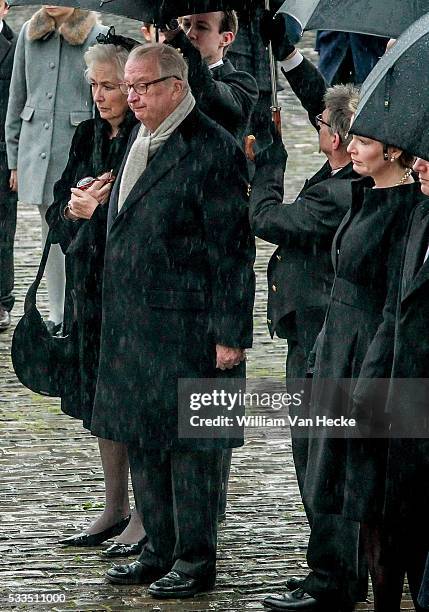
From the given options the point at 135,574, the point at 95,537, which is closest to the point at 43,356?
the point at 95,537

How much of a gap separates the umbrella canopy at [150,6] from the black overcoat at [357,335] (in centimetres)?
139

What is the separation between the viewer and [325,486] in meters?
6.37

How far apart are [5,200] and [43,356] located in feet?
14.5

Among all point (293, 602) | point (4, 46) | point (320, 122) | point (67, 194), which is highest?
point (320, 122)

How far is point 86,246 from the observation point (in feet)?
24.8

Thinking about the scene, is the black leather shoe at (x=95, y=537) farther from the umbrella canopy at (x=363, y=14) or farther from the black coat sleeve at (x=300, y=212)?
the umbrella canopy at (x=363, y=14)

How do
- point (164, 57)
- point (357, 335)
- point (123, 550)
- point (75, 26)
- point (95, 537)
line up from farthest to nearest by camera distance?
1. point (75, 26)
2. point (95, 537)
3. point (123, 550)
4. point (164, 57)
5. point (357, 335)

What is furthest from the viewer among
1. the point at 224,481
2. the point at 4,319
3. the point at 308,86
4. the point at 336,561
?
the point at 4,319

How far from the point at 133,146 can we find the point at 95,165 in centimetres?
49

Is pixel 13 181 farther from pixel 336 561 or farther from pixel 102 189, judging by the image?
pixel 336 561

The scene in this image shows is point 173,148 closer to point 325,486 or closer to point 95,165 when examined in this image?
point 95,165

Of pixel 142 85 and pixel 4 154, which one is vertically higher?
pixel 142 85

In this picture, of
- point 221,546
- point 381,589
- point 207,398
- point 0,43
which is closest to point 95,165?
point 207,398

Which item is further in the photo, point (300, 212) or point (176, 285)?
point (176, 285)
